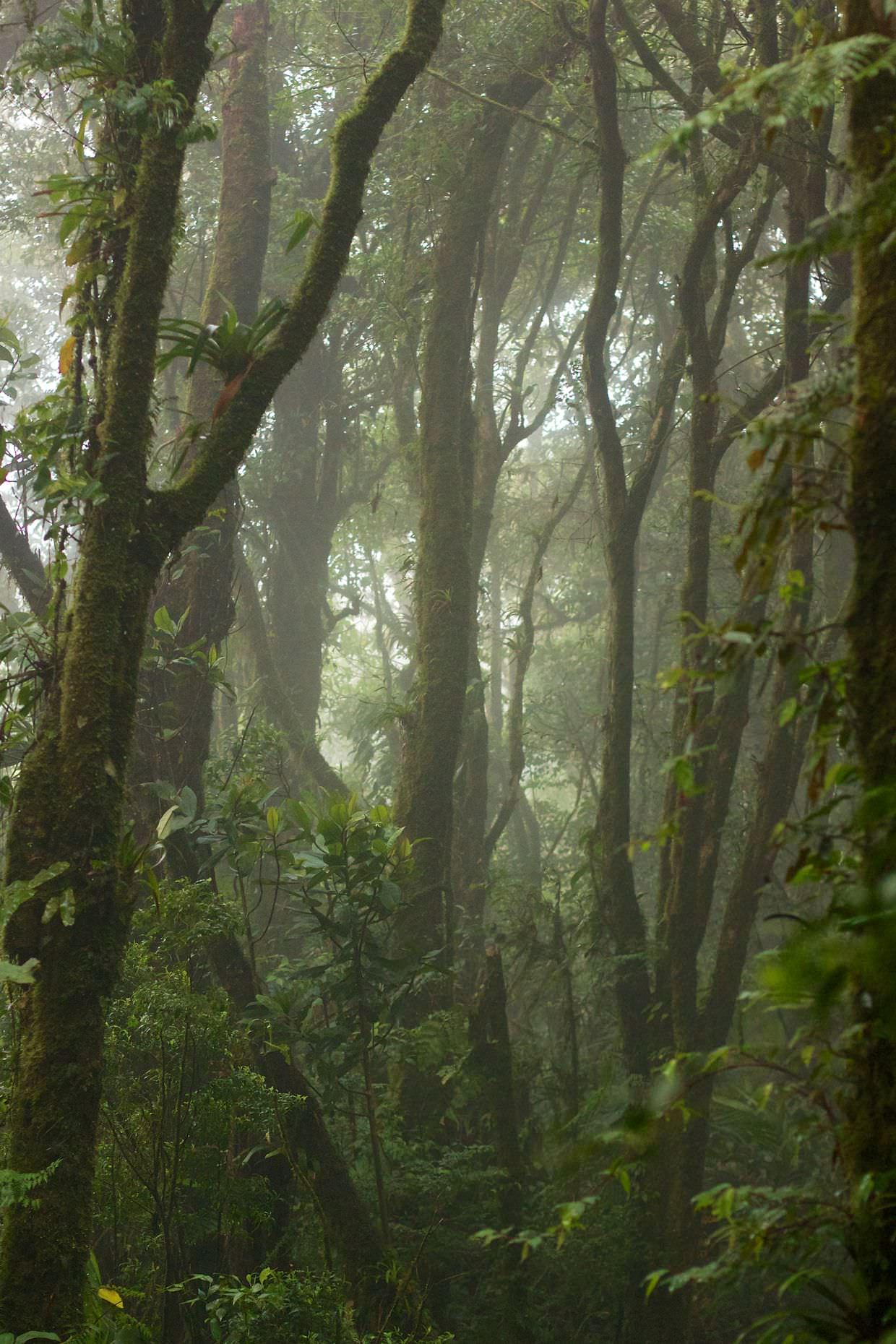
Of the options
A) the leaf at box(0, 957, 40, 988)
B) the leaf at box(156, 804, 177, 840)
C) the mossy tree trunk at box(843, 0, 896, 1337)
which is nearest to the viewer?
the mossy tree trunk at box(843, 0, 896, 1337)

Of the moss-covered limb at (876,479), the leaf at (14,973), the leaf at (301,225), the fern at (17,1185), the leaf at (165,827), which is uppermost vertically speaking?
the leaf at (301,225)

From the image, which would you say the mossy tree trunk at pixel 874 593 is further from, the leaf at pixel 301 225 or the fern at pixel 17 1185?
the leaf at pixel 301 225

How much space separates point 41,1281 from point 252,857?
92.8 inches

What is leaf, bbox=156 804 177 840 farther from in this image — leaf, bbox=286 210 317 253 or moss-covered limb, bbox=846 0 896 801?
moss-covered limb, bbox=846 0 896 801

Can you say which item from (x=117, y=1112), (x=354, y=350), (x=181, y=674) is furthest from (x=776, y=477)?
(x=354, y=350)

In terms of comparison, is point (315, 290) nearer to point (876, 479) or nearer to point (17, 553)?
point (876, 479)

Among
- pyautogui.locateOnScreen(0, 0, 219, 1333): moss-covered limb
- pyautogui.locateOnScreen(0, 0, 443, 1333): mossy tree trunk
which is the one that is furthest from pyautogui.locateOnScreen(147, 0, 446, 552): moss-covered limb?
pyautogui.locateOnScreen(0, 0, 219, 1333): moss-covered limb

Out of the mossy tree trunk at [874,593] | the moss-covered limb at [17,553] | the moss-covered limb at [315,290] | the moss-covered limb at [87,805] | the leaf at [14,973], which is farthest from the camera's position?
the moss-covered limb at [17,553]

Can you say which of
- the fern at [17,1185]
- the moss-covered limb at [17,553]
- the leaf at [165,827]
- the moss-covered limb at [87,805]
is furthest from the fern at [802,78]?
the moss-covered limb at [17,553]

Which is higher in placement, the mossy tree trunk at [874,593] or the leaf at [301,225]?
the leaf at [301,225]

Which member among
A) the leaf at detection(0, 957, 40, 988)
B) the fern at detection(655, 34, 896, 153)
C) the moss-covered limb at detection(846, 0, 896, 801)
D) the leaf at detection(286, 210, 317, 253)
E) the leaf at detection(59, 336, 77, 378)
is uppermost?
the leaf at detection(286, 210, 317, 253)

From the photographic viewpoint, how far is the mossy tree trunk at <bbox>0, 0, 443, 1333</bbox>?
8.13ft

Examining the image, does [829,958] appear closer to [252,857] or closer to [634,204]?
[252,857]

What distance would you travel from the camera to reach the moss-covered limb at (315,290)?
125 inches
